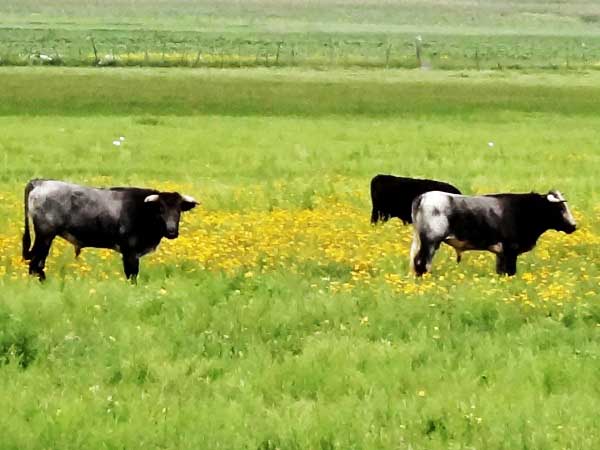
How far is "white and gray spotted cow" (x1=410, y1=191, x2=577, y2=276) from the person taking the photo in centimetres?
1339

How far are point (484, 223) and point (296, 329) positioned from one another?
3.60 meters

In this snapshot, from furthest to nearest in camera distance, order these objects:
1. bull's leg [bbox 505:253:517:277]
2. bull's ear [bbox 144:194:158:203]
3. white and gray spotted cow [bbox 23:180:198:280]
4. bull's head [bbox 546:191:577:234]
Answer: bull's head [bbox 546:191:577:234]
bull's leg [bbox 505:253:517:277]
white and gray spotted cow [bbox 23:180:198:280]
bull's ear [bbox 144:194:158:203]

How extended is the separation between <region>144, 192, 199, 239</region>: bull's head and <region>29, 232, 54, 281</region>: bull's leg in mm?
1146

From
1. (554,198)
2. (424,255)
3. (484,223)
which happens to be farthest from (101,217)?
(554,198)

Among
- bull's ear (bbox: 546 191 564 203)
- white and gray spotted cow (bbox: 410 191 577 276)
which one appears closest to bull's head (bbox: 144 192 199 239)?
white and gray spotted cow (bbox: 410 191 577 276)

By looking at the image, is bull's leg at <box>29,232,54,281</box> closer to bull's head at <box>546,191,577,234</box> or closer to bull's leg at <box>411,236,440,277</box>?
bull's leg at <box>411,236,440,277</box>

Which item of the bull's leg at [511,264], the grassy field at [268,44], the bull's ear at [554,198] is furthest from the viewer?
the grassy field at [268,44]

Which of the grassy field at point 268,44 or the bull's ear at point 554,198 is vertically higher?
the bull's ear at point 554,198

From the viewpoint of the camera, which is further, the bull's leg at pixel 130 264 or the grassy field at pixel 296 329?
the bull's leg at pixel 130 264

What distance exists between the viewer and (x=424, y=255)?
44.1 ft

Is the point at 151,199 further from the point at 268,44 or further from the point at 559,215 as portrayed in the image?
the point at 268,44

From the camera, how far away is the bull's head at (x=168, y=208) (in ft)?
41.9

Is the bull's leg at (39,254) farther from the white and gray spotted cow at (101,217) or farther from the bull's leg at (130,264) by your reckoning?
the bull's leg at (130,264)

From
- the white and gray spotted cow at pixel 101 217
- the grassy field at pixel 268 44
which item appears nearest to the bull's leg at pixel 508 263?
the white and gray spotted cow at pixel 101 217
